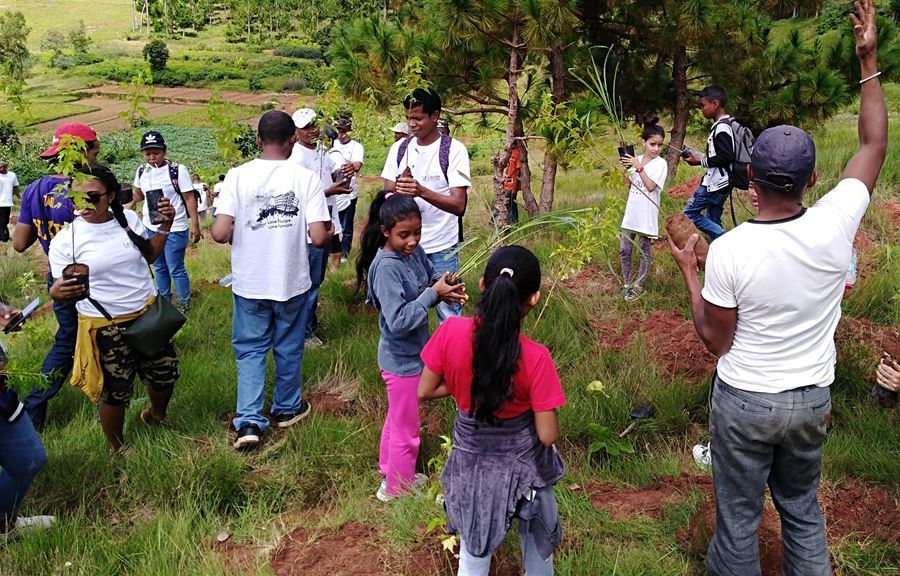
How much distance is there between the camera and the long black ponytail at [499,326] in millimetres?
2160

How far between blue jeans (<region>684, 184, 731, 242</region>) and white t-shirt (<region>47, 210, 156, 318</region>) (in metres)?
4.56

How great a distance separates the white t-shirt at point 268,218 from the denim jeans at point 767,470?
2.43 meters

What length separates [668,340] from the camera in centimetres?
486

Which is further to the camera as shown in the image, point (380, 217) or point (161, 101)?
point (161, 101)

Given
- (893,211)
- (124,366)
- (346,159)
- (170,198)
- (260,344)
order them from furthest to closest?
(346,159) → (893,211) → (170,198) → (260,344) → (124,366)

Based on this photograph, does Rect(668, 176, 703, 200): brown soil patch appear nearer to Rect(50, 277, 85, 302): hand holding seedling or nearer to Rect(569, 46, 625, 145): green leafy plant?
Rect(569, 46, 625, 145): green leafy plant

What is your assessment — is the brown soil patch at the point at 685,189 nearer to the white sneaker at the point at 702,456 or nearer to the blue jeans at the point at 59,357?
the white sneaker at the point at 702,456

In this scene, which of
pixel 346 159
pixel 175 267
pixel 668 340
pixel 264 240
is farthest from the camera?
pixel 346 159

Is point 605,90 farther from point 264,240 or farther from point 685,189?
point 685,189

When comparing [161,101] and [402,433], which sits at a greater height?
[402,433]

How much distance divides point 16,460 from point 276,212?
1.73m

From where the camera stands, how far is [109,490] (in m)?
3.52

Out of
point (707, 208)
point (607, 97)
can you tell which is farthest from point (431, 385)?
point (707, 208)

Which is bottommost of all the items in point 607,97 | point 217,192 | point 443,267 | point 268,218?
point 217,192
